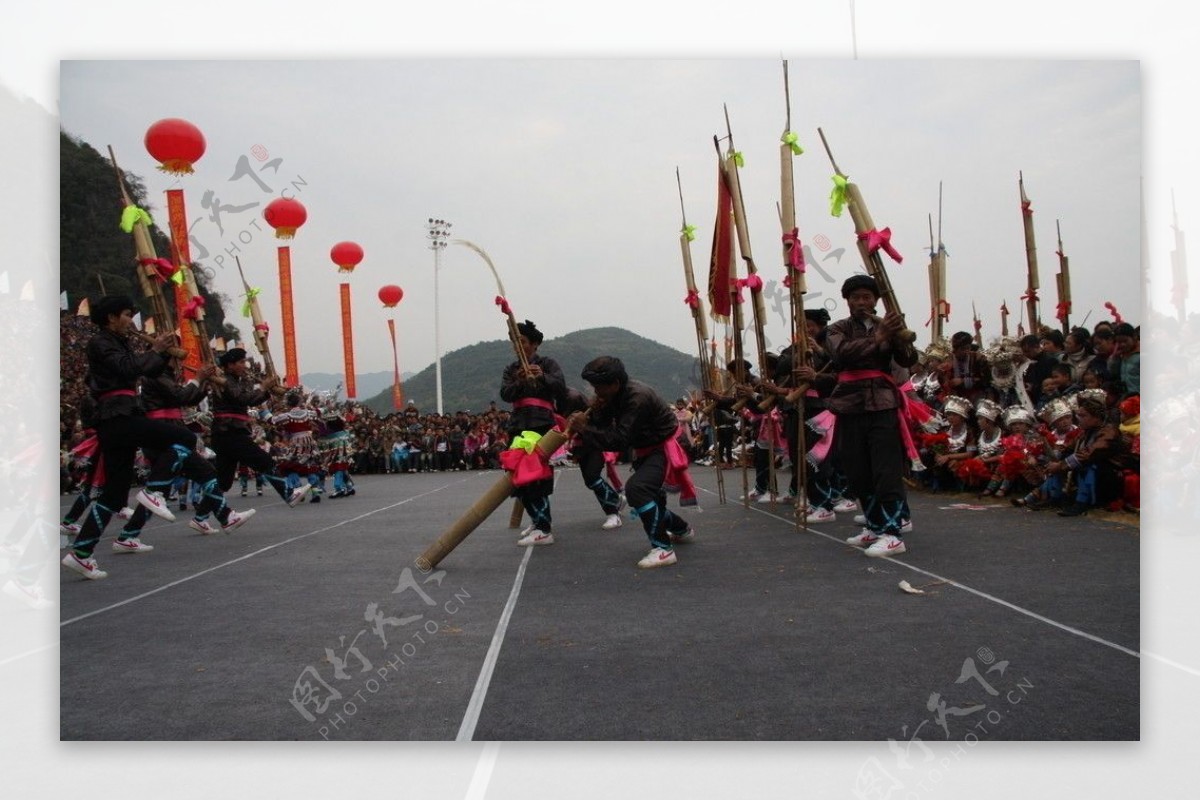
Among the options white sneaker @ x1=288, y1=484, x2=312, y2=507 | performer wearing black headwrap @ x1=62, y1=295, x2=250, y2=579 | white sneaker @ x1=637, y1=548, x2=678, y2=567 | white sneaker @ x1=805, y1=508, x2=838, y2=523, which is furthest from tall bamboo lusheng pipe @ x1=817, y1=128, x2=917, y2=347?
white sneaker @ x1=288, y1=484, x2=312, y2=507

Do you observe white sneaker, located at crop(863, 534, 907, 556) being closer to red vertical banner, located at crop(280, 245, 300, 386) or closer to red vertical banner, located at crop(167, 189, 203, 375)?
red vertical banner, located at crop(280, 245, 300, 386)

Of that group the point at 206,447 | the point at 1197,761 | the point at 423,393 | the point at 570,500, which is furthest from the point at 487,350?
the point at 1197,761

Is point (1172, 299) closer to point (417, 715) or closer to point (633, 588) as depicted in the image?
point (633, 588)

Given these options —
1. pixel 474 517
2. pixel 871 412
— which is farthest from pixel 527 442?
pixel 871 412

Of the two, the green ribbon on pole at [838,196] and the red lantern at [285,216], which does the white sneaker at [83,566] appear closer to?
the red lantern at [285,216]

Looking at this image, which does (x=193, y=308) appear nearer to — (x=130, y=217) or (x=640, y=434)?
(x=130, y=217)

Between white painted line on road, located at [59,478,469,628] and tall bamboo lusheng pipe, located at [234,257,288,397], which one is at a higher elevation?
tall bamboo lusheng pipe, located at [234,257,288,397]

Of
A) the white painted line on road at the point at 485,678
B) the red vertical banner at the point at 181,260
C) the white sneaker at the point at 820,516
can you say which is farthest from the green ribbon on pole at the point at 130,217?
the white sneaker at the point at 820,516
